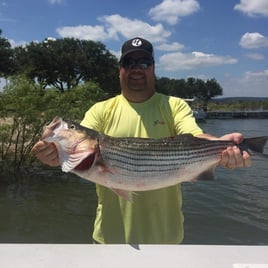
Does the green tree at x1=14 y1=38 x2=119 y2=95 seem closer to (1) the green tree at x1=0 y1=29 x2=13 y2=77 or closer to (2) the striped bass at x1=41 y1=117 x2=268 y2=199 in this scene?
(1) the green tree at x1=0 y1=29 x2=13 y2=77

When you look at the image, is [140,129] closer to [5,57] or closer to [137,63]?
[137,63]

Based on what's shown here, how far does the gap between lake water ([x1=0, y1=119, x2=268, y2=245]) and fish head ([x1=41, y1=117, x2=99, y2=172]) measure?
26.9 ft

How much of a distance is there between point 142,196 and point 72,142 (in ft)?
2.79

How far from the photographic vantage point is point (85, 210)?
1452cm

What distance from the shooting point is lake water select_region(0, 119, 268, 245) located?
1199 centimetres

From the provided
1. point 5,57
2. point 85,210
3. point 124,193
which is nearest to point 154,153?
point 124,193

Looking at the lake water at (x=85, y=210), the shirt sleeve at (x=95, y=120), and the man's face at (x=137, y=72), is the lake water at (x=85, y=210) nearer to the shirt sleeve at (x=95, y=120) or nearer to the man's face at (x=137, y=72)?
the shirt sleeve at (x=95, y=120)

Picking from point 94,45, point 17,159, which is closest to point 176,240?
point 17,159

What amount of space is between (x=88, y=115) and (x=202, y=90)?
118948 millimetres

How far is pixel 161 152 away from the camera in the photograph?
11.3 feet

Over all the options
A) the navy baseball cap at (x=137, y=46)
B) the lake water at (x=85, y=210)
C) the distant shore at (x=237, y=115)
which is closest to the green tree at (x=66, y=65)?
the lake water at (x=85, y=210)

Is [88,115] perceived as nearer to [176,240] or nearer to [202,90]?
[176,240]
